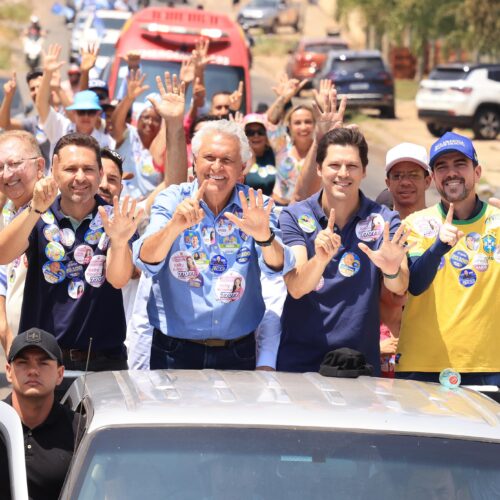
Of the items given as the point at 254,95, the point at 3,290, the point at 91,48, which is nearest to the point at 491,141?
the point at 254,95

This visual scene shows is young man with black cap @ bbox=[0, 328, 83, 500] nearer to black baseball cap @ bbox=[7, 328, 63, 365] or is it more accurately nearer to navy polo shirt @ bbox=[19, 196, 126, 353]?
black baseball cap @ bbox=[7, 328, 63, 365]

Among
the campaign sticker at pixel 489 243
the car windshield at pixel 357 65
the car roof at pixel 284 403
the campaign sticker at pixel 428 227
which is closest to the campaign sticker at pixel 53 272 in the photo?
the car roof at pixel 284 403

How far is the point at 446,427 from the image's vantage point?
371 cm

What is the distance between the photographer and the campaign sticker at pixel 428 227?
576 cm

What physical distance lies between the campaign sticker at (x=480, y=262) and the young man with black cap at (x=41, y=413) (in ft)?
6.20

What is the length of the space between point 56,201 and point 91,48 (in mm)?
5701

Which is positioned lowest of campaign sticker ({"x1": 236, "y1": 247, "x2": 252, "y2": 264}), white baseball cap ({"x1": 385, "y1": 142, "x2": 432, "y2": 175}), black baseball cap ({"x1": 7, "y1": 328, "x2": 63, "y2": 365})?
black baseball cap ({"x1": 7, "y1": 328, "x2": 63, "y2": 365})

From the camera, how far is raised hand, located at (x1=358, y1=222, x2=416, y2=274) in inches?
208

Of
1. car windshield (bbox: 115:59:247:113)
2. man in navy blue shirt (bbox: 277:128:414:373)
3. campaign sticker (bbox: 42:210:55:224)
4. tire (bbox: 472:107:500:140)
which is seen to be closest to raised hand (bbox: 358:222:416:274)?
man in navy blue shirt (bbox: 277:128:414:373)

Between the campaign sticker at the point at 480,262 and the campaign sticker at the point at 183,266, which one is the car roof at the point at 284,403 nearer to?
the campaign sticker at the point at 183,266

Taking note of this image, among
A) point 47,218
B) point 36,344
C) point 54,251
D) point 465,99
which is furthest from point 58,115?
point 465,99

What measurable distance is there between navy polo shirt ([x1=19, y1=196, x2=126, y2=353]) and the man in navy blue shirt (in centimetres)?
82

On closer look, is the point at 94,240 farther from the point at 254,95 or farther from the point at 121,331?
the point at 254,95

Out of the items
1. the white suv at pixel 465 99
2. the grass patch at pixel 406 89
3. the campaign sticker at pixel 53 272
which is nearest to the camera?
the campaign sticker at pixel 53 272
